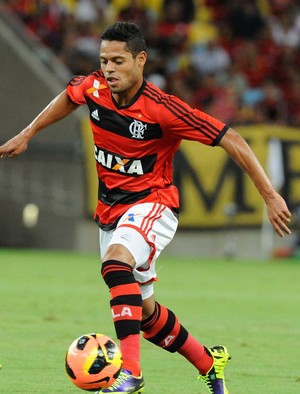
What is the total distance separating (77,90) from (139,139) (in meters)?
0.58

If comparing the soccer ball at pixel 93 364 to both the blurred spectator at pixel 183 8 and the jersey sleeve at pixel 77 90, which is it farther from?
the blurred spectator at pixel 183 8

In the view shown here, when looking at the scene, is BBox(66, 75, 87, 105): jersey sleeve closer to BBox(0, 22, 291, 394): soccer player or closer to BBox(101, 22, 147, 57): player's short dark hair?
BBox(0, 22, 291, 394): soccer player

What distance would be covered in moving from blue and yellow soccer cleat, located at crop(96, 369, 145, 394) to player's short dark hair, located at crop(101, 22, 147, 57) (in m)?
1.84

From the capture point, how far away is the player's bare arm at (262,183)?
20.4ft

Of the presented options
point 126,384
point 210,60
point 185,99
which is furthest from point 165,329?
point 210,60

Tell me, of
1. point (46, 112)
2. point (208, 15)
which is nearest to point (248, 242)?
point (208, 15)

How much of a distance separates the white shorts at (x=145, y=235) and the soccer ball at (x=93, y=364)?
23.5 inches

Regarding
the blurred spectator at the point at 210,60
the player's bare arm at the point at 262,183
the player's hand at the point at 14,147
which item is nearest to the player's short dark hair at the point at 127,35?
the player's bare arm at the point at 262,183

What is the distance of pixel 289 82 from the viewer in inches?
859

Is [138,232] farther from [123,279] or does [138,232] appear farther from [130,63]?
[130,63]

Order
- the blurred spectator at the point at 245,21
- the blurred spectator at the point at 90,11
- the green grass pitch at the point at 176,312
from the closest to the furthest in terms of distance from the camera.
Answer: the green grass pitch at the point at 176,312, the blurred spectator at the point at 90,11, the blurred spectator at the point at 245,21

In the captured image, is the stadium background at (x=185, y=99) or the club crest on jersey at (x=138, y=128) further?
the stadium background at (x=185, y=99)

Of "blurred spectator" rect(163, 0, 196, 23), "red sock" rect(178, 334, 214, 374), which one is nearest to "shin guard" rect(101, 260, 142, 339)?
"red sock" rect(178, 334, 214, 374)

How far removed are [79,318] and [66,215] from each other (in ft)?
27.1
